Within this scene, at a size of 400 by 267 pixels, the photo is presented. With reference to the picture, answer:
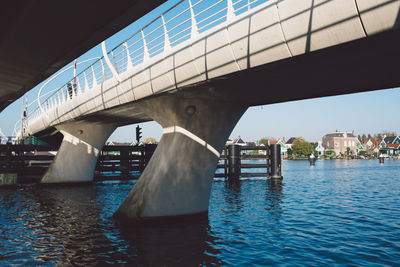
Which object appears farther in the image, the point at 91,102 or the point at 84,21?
the point at 91,102

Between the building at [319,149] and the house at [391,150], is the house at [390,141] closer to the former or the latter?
the house at [391,150]

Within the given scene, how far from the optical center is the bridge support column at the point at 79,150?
2245cm

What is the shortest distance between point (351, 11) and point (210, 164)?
7.24 metres

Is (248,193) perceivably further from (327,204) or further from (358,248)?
(358,248)

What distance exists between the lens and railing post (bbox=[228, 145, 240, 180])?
23688 millimetres

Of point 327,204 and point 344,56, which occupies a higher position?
point 344,56

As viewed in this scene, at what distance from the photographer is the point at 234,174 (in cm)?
2394

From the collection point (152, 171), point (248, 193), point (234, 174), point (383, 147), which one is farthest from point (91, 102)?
point (383, 147)

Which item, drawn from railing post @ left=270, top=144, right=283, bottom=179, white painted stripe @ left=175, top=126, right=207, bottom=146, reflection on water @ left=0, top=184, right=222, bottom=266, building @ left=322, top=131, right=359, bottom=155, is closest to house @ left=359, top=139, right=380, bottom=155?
building @ left=322, top=131, right=359, bottom=155

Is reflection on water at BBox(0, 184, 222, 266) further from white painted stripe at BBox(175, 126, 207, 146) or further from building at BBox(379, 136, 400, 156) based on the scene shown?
building at BBox(379, 136, 400, 156)

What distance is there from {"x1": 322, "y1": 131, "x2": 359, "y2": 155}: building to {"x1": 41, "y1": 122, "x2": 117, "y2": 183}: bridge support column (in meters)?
128

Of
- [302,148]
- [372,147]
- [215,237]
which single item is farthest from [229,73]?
[372,147]

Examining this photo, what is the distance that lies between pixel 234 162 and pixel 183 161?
13696 millimetres

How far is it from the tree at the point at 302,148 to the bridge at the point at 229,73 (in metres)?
118
